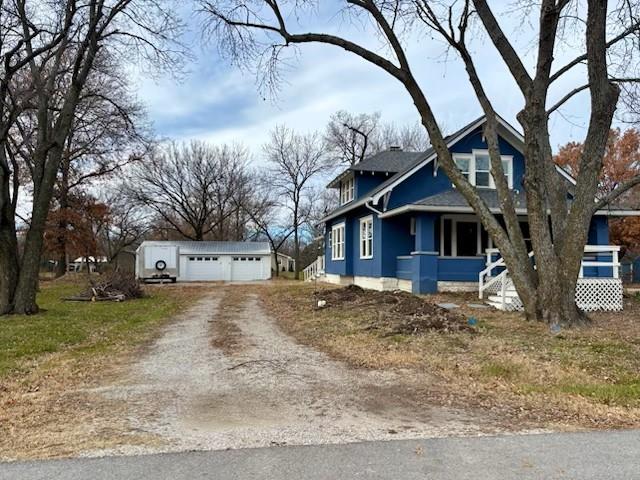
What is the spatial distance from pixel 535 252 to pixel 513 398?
564cm

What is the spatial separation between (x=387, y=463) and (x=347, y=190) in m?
→ 22.0

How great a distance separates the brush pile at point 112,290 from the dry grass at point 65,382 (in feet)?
17.4

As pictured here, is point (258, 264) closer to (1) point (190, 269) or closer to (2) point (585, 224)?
(1) point (190, 269)

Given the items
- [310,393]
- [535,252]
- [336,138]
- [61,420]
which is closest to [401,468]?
[310,393]

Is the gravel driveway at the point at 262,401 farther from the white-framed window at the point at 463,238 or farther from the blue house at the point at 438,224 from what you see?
the white-framed window at the point at 463,238

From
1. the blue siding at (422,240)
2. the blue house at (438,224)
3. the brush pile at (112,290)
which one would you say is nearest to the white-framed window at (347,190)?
the blue siding at (422,240)

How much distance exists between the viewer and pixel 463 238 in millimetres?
18797

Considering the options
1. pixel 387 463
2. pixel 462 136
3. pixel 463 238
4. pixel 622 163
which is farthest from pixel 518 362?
pixel 622 163

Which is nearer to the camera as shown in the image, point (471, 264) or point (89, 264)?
point (471, 264)

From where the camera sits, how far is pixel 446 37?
12891 millimetres

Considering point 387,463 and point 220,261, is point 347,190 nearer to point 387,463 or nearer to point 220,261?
point 220,261

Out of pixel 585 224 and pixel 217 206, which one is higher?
pixel 217 206

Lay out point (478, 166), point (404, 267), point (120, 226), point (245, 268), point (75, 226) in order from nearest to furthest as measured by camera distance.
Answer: point (404, 267)
point (478, 166)
point (75, 226)
point (245, 268)
point (120, 226)

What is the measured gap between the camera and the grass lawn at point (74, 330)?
28.9ft
